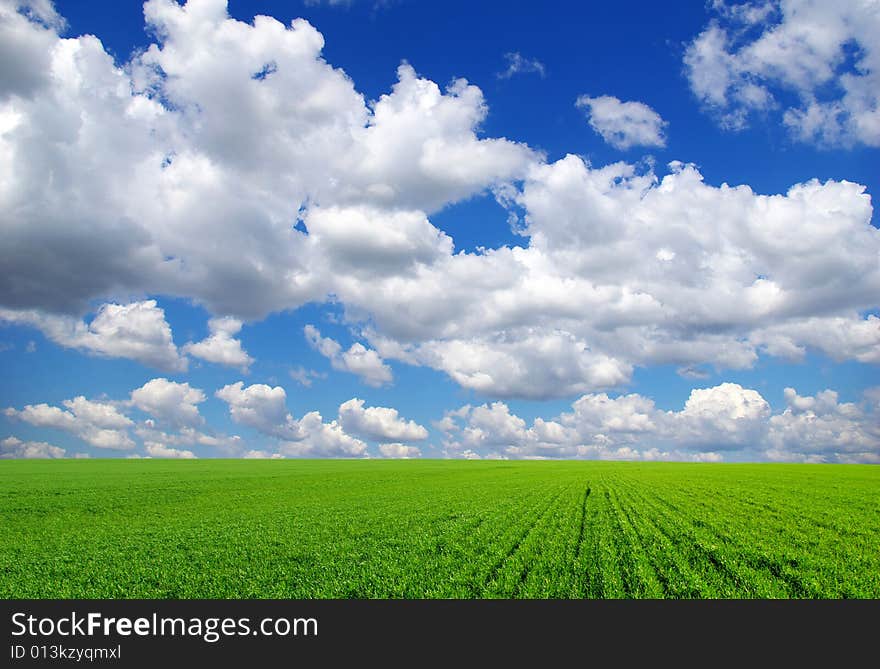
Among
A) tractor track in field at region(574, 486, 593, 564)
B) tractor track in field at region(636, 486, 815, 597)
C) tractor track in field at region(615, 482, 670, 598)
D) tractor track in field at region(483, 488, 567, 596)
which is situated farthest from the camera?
tractor track in field at region(574, 486, 593, 564)

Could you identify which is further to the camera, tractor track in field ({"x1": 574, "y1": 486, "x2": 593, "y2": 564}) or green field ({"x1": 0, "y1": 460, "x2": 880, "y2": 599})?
tractor track in field ({"x1": 574, "y1": 486, "x2": 593, "y2": 564})

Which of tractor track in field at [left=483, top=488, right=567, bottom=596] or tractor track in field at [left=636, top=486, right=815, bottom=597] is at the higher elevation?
tractor track in field at [left=483, top=488, right=567, bottom=596]

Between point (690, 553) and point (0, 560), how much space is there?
81.4 ft

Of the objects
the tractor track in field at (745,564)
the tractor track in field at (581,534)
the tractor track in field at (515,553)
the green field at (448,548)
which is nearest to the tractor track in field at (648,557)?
the green field at (448,548)

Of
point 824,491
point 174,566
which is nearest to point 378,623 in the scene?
point 174,566

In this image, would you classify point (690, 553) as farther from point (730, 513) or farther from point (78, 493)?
point (78, 493)

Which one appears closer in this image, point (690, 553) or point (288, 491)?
point (690, 553)

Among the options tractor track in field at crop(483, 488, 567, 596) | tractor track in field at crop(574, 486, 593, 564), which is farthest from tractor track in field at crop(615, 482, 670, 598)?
tractor track in field at crop(483, 488, 567, 596)

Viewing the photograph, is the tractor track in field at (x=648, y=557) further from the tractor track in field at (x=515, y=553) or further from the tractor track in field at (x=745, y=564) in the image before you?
the tractor track in field at (x=515, y=553)

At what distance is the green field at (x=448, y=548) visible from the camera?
15.3m

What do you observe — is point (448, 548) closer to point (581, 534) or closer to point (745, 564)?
point (581, 534)

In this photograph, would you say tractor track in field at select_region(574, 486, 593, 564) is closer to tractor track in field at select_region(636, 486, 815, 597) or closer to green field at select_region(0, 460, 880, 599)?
green field at select_region(0, 460, 880, 599)

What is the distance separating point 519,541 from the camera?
20.8m

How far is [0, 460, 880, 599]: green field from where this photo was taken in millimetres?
15266
